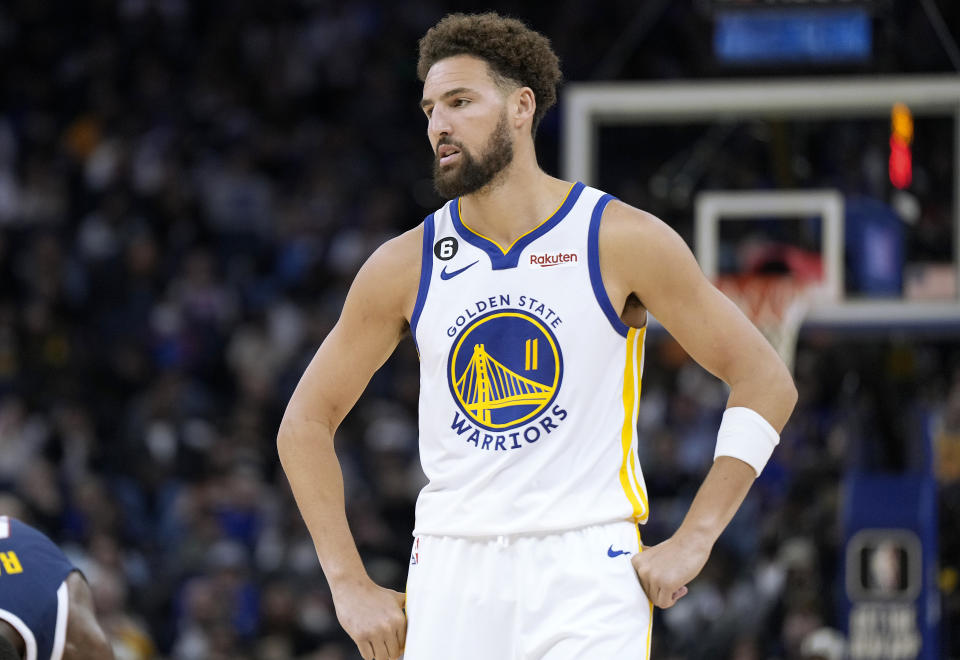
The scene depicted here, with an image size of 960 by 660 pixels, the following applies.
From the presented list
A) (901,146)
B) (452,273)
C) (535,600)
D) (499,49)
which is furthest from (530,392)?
(901,146)

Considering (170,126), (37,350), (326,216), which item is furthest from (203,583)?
(170,126)

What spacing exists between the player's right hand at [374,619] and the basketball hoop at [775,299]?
200 inches

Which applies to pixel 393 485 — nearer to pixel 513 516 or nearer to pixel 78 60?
pixel 78 60

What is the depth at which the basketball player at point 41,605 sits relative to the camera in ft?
15.6

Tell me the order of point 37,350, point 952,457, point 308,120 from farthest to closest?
point 308,120, point 37,350, point 952,457

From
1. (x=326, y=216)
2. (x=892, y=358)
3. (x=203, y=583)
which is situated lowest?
(x=203, y=583)

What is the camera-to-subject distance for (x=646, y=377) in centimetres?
1352

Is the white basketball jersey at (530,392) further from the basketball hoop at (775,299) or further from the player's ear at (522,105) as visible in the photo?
the basketball hoop at (775,299)

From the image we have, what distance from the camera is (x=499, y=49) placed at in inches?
163

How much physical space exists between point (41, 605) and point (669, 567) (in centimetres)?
210

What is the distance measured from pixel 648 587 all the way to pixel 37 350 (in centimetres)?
1231

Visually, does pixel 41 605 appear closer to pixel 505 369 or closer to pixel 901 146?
pixel 505 369

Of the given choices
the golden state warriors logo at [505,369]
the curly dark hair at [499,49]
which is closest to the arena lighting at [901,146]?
the curly dark hair at [499,49]

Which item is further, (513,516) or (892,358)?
(892,358)
